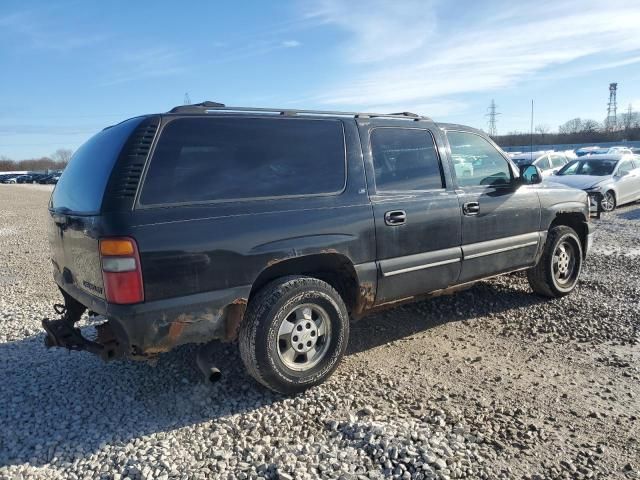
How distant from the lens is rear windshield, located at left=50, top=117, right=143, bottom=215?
319 cm

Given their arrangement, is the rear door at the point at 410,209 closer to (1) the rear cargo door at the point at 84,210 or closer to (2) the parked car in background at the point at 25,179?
(1) the rear cargo door at the point at 84,210

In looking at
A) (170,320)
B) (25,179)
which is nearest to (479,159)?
(170,320)

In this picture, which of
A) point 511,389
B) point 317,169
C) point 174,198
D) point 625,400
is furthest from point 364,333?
point 174,198

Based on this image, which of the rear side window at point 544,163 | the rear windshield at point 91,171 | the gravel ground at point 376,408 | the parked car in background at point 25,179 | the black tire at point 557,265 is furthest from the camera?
the parked car in background at point 25,179

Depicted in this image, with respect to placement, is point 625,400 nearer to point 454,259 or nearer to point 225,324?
point 454,259

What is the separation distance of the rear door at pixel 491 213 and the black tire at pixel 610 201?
33.9 feet

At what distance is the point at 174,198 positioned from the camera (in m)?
3.15

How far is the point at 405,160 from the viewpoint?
4.35 metres

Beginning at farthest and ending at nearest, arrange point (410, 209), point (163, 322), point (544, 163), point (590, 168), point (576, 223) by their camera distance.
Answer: point (544, 163) < point (590, 168) < point (576, 223) < point (410, 209) < point (163, 322)

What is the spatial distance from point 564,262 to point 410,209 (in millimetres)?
2738

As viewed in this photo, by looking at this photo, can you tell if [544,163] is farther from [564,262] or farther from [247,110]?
[247,110]

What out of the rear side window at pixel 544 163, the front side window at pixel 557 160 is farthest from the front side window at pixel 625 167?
the front side window at pixel 557 160

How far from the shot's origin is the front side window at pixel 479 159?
15.8ft

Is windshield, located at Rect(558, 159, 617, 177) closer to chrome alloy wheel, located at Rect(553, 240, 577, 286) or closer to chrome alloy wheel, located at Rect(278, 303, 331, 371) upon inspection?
chrome alloy wheel, located at Rect(553, 240, 577, 286)
